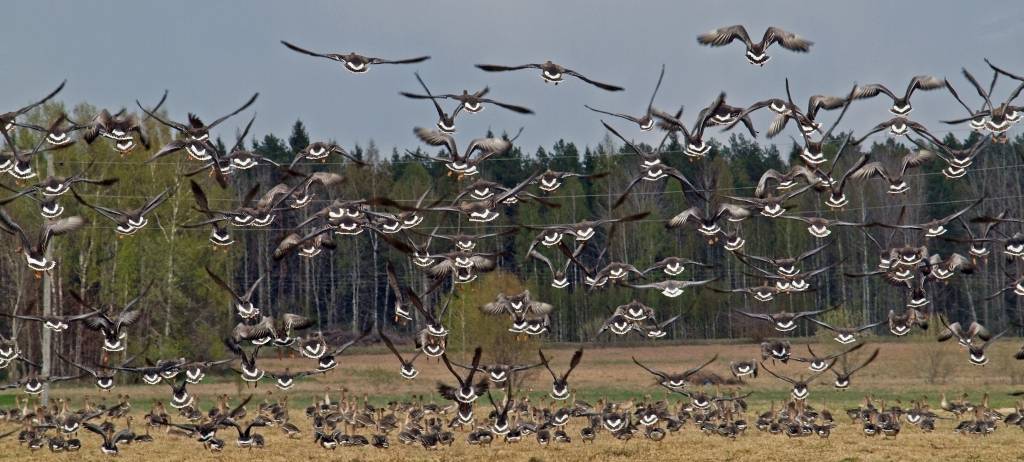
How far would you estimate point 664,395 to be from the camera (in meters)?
56.1

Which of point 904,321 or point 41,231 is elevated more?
point 41,231

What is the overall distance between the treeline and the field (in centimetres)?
449

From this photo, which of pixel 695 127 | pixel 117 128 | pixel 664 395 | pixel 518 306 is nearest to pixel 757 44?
pixel 695 127

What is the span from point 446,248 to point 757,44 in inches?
2709

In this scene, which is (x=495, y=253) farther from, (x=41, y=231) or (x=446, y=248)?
(x=446, y=248)

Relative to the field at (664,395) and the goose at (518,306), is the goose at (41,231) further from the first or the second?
the goose at (518,306)

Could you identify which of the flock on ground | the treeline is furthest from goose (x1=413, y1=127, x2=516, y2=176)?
the treeline

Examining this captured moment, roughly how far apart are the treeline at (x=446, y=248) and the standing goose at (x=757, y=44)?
34.7 meters

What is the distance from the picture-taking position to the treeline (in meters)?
64.7

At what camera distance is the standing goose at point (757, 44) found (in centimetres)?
2519

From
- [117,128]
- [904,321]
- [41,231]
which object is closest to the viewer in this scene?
[41,231]

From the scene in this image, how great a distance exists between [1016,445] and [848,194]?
57211 mm

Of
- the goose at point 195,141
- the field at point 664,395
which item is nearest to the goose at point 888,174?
the field at point 664,395

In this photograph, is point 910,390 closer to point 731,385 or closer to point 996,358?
point 731,385
